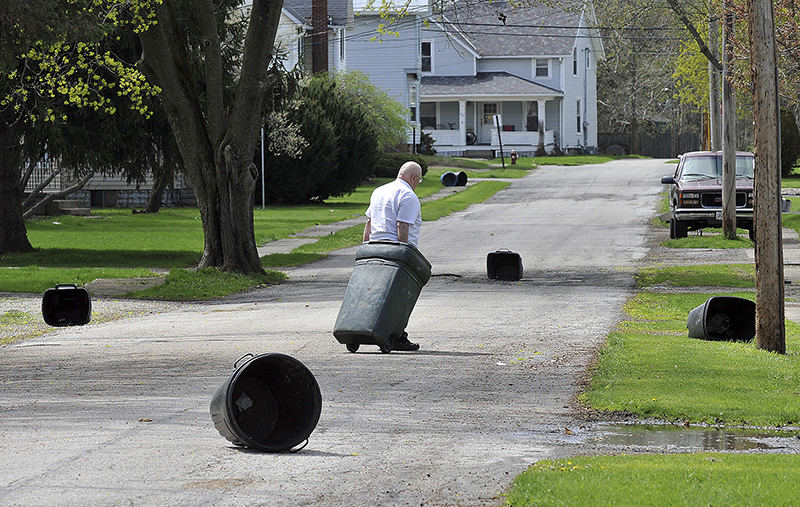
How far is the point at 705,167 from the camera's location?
3183cm

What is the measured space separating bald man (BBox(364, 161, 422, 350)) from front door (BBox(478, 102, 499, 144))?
198ft

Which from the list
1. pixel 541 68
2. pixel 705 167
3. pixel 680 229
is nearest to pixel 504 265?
pixel 680 229

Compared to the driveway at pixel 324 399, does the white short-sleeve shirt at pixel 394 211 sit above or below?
above

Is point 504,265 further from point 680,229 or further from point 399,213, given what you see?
point 680,229

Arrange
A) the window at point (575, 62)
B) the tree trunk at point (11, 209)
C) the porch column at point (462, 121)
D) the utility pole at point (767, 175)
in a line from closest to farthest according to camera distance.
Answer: the utility pole at point (767, 175)
the tree trunk at point (11, 209)
the porch column at point (462, 121)
the window at point (575, 62)

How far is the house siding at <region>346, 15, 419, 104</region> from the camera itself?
65188 mm

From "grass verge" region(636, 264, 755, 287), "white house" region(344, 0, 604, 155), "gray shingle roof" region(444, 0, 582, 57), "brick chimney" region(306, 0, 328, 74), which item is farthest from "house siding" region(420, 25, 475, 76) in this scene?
"grass verge" region(636, 264, 755, 287)

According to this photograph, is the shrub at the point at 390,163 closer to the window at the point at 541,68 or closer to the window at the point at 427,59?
the window at the point at 427,59

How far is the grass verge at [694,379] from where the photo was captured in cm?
957

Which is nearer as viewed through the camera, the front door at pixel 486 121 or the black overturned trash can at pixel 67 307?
the black overturned trash can at pixel 67 307

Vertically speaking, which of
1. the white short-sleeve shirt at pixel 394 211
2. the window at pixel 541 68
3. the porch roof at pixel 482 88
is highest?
the window at pixel 541 68

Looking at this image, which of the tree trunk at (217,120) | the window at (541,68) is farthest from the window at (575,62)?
the tree trunk at (217,120)

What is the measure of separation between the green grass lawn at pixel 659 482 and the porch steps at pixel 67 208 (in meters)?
36.4

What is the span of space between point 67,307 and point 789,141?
43.4 metres
